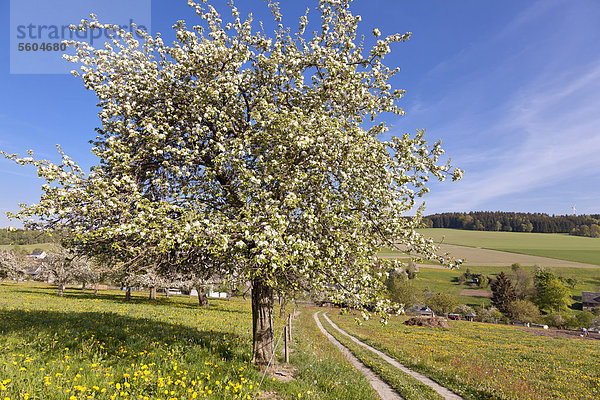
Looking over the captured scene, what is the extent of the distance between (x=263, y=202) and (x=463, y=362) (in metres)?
17.7

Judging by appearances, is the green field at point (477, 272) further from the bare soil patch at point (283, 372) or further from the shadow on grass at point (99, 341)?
the shadow on grass at point (99, 341)

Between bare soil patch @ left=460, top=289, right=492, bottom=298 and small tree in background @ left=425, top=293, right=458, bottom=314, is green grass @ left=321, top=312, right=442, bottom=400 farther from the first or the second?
bare soil patch @ left=460, top=289, right=492, bottom=298

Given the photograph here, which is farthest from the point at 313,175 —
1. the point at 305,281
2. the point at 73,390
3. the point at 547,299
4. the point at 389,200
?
the point at 547,299

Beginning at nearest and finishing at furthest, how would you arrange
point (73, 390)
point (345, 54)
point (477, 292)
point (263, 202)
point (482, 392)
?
point (73, 390) < point (263, 202) < point (345, 54) < point (482, 392) < point (477, 292)

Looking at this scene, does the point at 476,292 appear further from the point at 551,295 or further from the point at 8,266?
the point at 8,266

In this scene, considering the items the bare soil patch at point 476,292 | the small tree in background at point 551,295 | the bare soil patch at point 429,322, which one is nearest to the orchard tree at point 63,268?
the bare soil patch at point 429,322

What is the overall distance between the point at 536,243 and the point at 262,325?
648ft

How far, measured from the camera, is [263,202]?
387 inches

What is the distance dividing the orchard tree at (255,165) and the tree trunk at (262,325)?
2.0 inches

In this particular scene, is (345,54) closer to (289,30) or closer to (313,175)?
(289,30)

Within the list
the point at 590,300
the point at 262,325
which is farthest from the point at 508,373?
the point at 590,300

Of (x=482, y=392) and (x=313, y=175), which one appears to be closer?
(x=313, y=175)

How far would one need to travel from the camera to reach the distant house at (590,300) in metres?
91.6

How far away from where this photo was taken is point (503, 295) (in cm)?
9200
